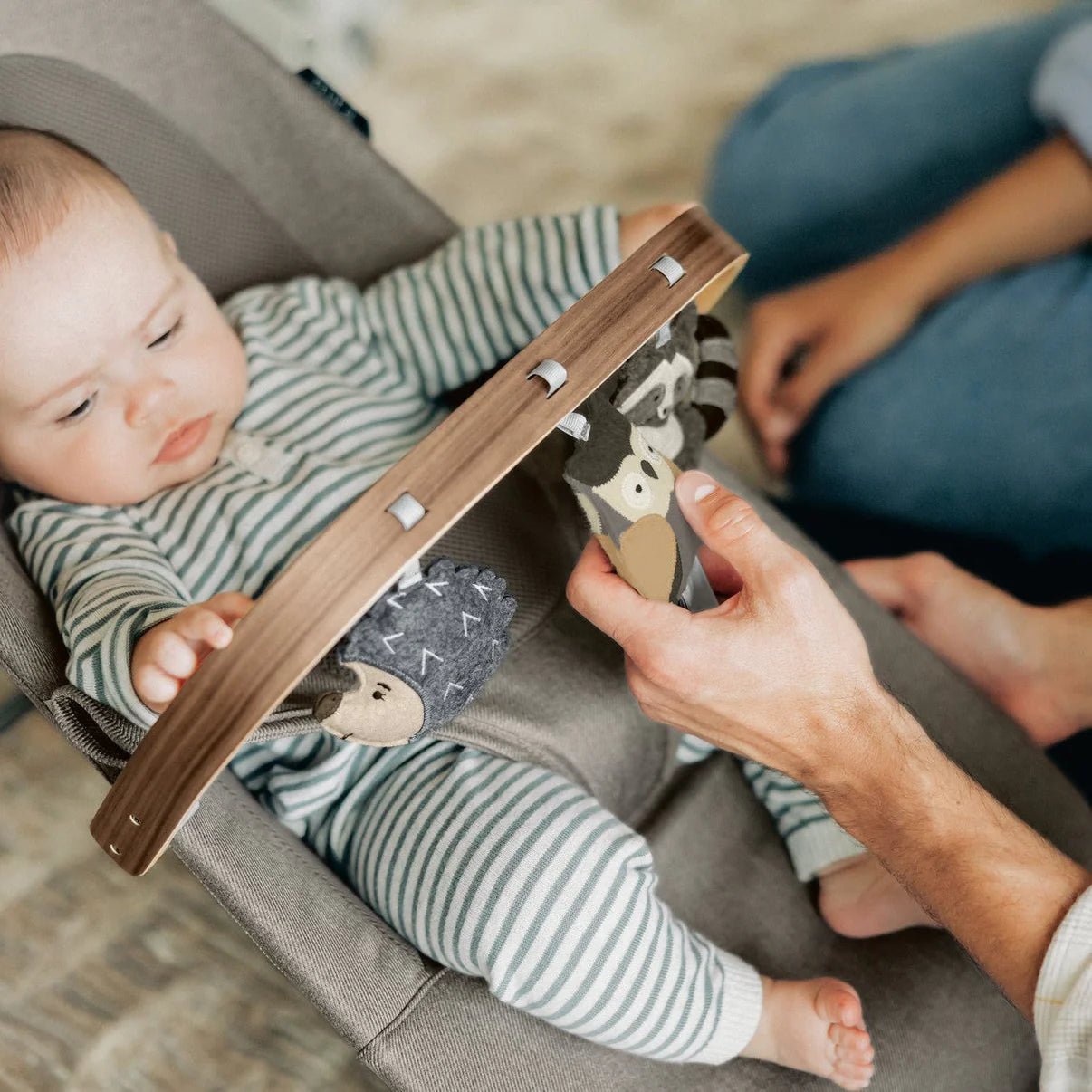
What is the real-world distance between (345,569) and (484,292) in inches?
21.5

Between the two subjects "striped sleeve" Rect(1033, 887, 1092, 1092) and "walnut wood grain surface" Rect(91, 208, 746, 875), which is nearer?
"walnut wood grain surface" Rect(91, 208, 746, 875)

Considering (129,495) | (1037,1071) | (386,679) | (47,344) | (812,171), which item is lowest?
(1037,1071)

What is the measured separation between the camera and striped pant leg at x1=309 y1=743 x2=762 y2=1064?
71 centimetres

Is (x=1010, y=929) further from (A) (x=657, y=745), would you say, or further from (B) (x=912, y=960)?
(A) (x=657, y=745)

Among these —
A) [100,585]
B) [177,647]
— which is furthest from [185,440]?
[177,647]

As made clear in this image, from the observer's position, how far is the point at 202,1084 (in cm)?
103

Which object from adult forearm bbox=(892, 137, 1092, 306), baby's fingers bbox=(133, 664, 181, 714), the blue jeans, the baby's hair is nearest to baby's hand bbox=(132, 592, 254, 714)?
baby's fingers bbox=(133, 664, 181, 714)

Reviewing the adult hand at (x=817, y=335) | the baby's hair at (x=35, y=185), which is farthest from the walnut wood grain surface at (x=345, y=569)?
the adult hand at (x=817, y=335)

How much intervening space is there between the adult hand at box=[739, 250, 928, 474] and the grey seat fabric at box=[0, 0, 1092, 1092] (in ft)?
1.15

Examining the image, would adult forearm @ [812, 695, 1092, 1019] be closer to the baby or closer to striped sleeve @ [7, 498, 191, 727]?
the baby

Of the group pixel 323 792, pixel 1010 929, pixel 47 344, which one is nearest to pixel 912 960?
pixel 1010 929

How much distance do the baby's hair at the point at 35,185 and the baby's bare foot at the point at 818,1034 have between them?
0.84m

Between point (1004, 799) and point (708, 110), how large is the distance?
54.6 inches

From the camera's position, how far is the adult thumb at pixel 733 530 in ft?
2.19
